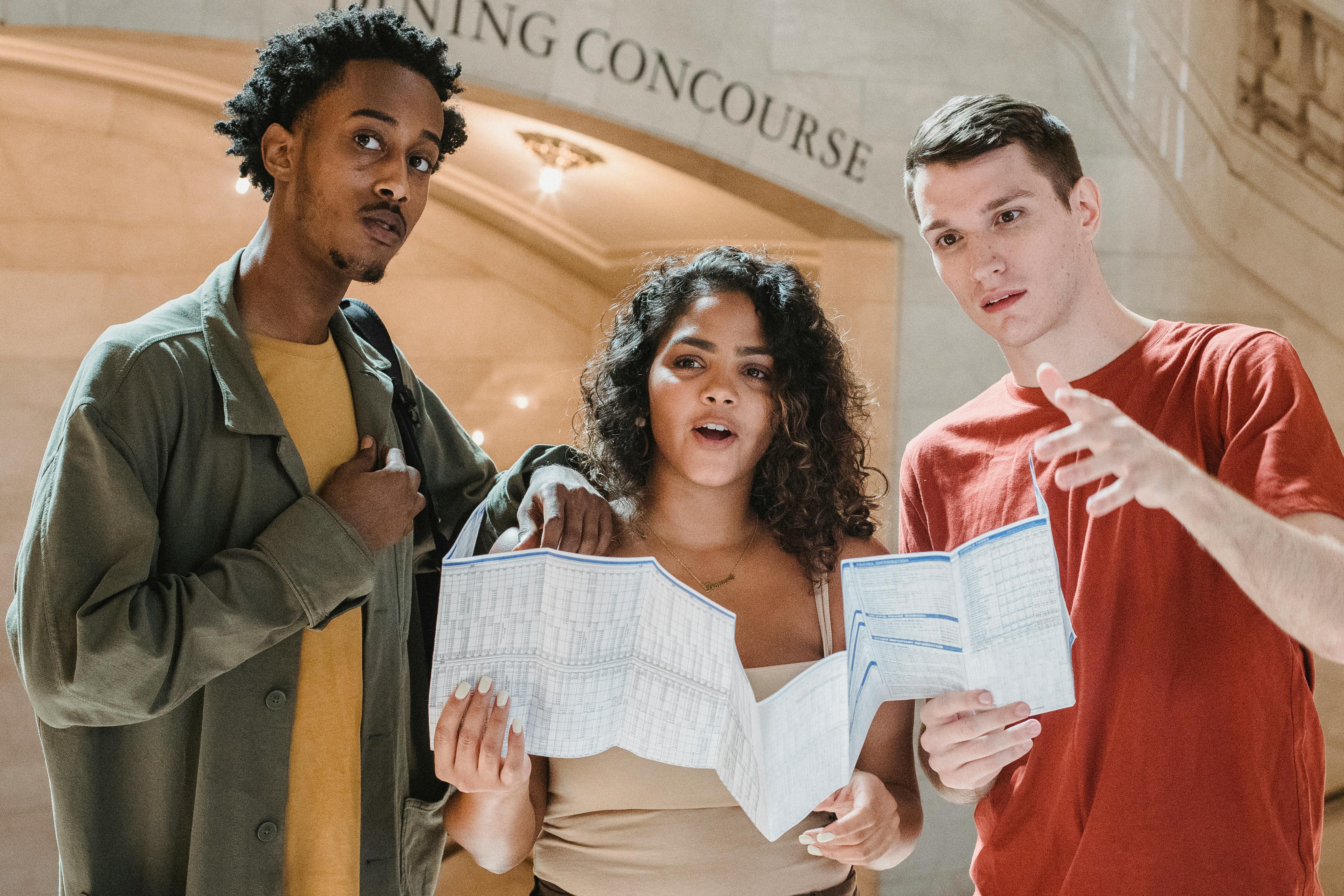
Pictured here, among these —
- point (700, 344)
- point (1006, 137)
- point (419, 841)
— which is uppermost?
point (1006, 137)

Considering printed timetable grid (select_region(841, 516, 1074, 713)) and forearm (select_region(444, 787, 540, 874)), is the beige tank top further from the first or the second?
printed timetable grid (select_region(841, 516, 1074, 713))

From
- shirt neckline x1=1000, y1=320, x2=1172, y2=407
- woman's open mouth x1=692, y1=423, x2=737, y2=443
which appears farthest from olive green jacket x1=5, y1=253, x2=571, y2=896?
shirt neckline x1=1000, y1=320, x2=1172, y2=407

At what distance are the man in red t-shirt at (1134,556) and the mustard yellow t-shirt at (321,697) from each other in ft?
3.08

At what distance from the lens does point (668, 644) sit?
4.94 feet

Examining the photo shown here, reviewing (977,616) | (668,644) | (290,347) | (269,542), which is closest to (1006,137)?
(977,616)

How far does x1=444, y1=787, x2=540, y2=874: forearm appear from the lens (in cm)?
177

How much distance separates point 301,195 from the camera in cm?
195

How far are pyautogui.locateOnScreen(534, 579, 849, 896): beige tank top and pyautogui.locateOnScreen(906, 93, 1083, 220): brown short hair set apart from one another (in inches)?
38.7

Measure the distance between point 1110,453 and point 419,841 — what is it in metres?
1.35

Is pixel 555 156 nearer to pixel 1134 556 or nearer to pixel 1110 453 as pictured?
pixel 1134 556

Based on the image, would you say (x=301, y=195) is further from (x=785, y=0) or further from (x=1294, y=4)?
(x=1294, y=4)

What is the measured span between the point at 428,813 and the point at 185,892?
43 centimetres

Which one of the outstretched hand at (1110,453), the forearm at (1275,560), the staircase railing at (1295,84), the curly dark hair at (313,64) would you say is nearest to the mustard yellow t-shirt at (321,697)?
the curly dark hair at (313,64)

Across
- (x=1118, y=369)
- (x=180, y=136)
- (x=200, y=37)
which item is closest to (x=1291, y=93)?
(x=1118, y=369)
